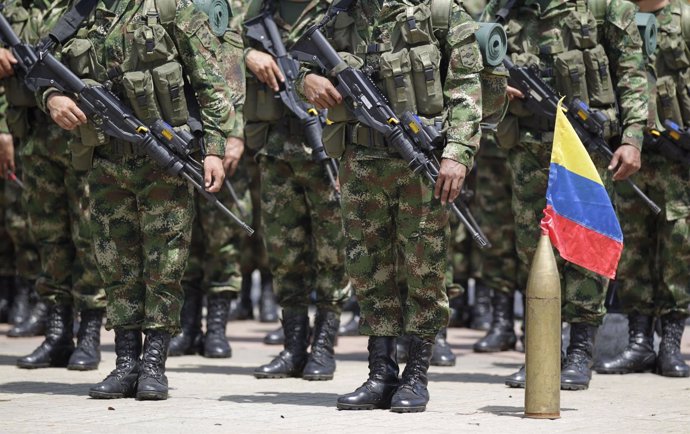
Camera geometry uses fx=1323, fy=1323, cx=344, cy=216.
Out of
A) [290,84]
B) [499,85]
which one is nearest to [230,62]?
[290,84]

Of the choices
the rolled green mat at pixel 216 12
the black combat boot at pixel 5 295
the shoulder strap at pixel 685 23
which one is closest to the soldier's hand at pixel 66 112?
the rolled green mat at pixel 216 12

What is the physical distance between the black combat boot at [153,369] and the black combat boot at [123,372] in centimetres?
9

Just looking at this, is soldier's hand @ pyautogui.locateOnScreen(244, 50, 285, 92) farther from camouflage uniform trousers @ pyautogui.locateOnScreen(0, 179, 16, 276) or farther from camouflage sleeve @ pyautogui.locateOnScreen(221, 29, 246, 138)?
camouflage uniform trousers @ pyautogui.locateOnScreen(0, 179, 16, 276)

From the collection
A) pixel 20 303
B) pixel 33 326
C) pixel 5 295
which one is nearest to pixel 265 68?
pixel 33 326

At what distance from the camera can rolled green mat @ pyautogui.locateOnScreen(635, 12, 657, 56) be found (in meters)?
8.13

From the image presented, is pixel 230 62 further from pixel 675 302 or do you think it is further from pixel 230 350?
pixel 675 302

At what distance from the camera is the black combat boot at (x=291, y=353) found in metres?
8.14

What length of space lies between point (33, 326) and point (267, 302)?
2601 millimetres

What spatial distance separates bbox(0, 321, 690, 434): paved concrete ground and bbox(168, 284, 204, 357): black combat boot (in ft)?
0.89

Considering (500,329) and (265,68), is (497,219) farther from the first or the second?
(265,68)

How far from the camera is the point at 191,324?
9.46m

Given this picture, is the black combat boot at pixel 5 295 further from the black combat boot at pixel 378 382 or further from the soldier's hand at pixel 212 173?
the black combat boot at pixel 378 382

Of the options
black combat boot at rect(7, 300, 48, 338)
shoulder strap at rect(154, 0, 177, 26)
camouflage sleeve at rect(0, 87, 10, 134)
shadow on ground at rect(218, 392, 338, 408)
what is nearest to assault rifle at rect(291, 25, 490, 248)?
shoulder strap at rect(154, 0, 177, 26)

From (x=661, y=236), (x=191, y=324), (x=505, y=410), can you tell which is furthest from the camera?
(x=191, y=324)
